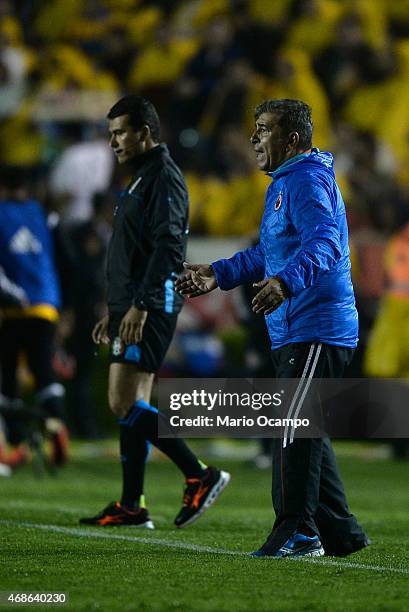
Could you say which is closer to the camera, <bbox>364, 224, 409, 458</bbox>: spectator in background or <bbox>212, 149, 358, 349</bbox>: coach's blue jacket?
<bbox>212, 149, 358, 349</bbox>: coach's blue jacket

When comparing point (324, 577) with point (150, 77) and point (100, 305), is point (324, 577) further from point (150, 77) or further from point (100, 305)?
point (150, 77)

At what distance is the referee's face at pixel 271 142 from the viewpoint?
18.7ft

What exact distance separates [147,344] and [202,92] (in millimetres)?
10278

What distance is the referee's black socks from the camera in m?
6.80

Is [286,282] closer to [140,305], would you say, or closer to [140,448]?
[140,305]

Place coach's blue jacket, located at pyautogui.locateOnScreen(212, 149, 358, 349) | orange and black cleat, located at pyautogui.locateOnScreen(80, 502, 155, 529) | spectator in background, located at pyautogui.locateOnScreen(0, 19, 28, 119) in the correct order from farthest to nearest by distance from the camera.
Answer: spectator in background, located at pyautogui.locateOnScreen(0, 19, 28, 119)
orange and black cleat, located at pyautogui.locateOnScreen(80, 502, 155, 529)
coach's blue jacket, located at pyautogui.locateOnScreen(212, 149, 358, 349)

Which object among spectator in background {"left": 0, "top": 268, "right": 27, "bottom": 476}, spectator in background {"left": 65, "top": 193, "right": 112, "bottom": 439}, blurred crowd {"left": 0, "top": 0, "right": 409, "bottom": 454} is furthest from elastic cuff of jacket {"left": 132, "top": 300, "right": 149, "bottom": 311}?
blurred crowd {"left": 0, "top": 0, "right": 409, "bottom": 454}

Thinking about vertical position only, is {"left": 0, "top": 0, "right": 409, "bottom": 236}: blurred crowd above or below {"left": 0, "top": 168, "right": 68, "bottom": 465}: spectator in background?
above

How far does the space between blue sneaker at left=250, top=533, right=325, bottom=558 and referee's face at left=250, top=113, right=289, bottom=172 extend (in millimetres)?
1528

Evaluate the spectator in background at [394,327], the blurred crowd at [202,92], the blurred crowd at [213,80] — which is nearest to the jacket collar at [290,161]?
the spectator in background at [394,327]

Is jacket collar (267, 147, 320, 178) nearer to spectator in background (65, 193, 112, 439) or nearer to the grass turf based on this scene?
the grass turf

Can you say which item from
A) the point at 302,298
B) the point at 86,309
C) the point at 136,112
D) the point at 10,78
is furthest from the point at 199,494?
the point at 10,78

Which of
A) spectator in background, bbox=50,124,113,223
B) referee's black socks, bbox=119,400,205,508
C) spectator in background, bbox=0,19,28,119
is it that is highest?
spectator in background, bbox=0,19,28,119

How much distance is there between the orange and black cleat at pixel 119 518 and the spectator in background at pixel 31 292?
12.6 ft
